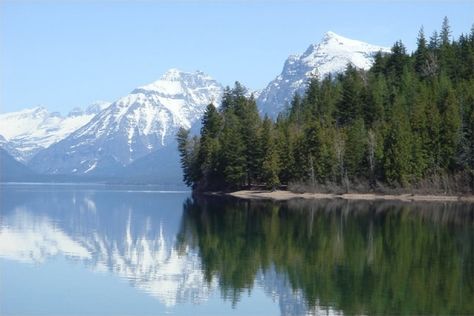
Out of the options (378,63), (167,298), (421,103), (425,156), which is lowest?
(167,298)

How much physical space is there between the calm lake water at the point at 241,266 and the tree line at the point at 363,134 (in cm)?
3911

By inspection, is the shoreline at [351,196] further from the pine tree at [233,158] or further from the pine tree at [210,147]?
the pine tree at [210,147]

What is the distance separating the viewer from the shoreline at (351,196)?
358 ft

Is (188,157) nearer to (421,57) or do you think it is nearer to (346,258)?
(421,57)

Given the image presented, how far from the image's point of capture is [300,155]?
4872 inches

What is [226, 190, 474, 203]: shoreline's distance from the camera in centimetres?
10912

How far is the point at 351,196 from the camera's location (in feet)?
387

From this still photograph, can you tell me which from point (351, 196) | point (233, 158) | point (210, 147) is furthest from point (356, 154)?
point (210, 147)

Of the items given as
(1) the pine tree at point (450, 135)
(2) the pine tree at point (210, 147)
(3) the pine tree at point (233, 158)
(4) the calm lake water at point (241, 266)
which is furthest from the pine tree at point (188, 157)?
(4) the calm lake water at point (241, 266)

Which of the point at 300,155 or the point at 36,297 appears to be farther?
the point at 300,155

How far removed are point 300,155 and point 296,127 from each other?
13.7m

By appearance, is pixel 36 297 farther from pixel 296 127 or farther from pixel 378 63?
pixel 378 63

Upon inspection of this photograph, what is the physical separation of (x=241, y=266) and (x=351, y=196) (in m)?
76.7

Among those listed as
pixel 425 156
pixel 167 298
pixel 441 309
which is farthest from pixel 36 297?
pixel 425 156
